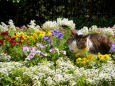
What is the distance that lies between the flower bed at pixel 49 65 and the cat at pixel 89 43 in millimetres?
189

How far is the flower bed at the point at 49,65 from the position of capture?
3.73m

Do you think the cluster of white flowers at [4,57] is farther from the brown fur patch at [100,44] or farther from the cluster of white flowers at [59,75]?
the brown fur patch at [100,44]

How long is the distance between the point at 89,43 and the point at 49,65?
4.62 feet

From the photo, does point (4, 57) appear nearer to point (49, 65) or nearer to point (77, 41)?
point (49, 65)

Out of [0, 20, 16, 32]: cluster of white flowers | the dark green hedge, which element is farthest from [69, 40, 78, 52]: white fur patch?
the dark green hedge

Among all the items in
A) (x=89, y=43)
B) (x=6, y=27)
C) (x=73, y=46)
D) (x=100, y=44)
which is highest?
(x=6, y=27)

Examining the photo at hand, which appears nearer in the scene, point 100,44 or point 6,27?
point 100,44

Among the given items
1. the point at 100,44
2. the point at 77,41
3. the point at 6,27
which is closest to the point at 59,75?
the point at 77,41

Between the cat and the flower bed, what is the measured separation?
19 cm

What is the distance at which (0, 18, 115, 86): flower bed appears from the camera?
373 centimetres

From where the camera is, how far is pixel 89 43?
17.7 ft

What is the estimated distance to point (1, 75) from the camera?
3.77 m

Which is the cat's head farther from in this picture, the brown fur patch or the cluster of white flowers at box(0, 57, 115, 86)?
the cluster of white flowers at box(0, 57, 115, 86)

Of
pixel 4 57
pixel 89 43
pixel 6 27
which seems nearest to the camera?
pixel 4 57
